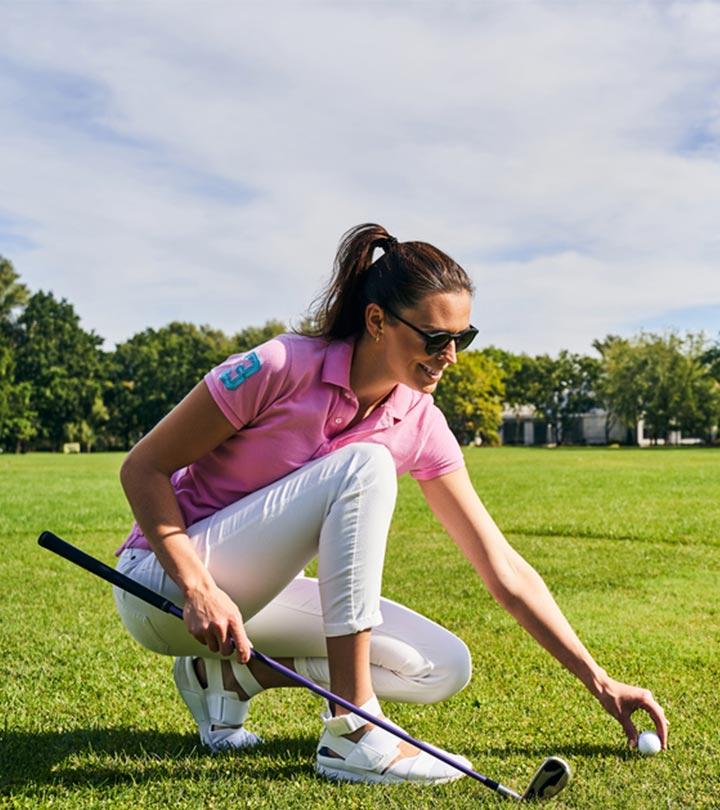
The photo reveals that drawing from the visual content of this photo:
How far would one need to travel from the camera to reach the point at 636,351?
2751 inches

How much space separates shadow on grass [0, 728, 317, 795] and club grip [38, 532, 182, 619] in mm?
524

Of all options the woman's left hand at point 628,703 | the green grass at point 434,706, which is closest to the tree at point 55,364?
the green grass at point 434,706

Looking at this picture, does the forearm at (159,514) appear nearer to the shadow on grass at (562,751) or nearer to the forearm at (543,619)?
the forearm at (543,619)

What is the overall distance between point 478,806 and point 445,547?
241 inches

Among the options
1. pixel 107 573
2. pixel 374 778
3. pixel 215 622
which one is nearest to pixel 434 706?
pixel 374 778

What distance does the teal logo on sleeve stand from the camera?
283 cm

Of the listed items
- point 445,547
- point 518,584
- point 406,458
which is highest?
point 406,458

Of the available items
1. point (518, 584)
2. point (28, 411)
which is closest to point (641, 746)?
point (518, 584)

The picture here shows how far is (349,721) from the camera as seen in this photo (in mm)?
2795

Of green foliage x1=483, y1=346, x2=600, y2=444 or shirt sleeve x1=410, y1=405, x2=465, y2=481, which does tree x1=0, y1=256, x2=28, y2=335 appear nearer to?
green foliage x1=483, y1=346, x2=600, y2=444

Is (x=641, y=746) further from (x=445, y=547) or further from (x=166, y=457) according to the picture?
(x=445, y=547)

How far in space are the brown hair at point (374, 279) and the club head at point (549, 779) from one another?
1286mm

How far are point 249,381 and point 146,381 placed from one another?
69.2 m

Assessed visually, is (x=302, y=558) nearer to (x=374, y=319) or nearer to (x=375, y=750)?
(x=375, y=750)
